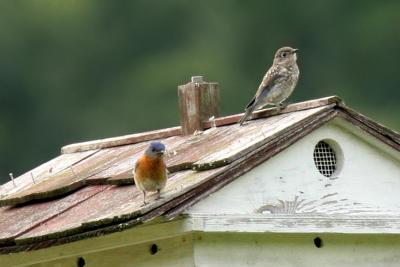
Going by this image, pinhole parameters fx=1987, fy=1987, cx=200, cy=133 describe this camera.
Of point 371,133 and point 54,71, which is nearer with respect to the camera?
point 371,133

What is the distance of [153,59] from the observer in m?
48.2

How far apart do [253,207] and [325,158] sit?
0.78 metres

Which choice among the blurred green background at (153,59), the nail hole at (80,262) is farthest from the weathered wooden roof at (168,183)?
the blurred green background at (153,59)

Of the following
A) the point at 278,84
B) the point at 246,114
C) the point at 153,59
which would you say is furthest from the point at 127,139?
the point at 153,59

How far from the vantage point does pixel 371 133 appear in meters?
13.3

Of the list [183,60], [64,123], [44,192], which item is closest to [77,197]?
[44,192]

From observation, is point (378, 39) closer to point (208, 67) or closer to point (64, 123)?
point (208, 67)

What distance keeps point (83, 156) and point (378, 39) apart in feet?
109

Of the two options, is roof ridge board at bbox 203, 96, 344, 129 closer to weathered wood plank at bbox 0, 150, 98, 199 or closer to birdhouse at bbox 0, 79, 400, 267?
birdhouse at bbox 0, 79, 400, 267

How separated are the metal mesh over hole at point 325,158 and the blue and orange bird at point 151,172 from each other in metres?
1.10

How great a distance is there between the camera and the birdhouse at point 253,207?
12625 millimetres

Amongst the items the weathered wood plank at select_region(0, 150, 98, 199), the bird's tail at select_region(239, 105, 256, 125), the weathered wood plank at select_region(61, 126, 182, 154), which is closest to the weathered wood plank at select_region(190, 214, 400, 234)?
the bird's tail at select_region(239, 105, 256, 125)

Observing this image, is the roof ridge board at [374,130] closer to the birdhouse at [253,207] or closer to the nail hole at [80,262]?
the birdhouse at [253,207]

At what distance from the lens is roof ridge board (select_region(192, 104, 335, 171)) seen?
12758 millimetres
